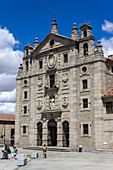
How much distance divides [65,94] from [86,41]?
28.3 ft

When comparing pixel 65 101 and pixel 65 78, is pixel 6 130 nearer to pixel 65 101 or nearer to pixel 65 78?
pixel 65 101

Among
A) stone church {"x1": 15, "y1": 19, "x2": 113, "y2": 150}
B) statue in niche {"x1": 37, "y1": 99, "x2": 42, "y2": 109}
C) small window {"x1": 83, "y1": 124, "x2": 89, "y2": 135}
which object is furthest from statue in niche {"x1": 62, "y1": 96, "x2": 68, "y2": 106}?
statue in niche {"x1": 37, "y1": 99, "x2": 42, "y2": 109}

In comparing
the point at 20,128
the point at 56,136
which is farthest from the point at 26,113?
the point at 56,136

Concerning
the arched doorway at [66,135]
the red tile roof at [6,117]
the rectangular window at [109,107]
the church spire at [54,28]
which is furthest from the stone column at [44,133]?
the red tile roof at [6,117]

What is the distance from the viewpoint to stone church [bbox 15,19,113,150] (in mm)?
35688

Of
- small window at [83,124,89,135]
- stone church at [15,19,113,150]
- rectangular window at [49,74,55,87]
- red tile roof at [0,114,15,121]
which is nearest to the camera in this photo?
stone church at [15,19,113,150]

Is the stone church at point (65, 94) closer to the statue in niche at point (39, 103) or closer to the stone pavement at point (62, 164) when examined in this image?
the statue in niche at point (39, 103)

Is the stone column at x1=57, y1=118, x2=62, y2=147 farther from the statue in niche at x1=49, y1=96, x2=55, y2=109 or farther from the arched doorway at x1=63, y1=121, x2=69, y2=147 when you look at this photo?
the statue in niche at x1=49, y1=96, x2=55, y2=109

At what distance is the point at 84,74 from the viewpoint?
3809cm

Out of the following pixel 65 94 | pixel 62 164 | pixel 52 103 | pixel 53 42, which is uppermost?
pixel 53 42

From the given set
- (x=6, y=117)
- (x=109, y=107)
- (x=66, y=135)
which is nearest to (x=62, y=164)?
(x=109, y=107)

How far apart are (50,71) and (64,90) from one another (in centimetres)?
453

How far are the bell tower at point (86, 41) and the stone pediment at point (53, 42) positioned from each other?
5.57 ft

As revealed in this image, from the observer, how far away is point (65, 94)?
40000mm
